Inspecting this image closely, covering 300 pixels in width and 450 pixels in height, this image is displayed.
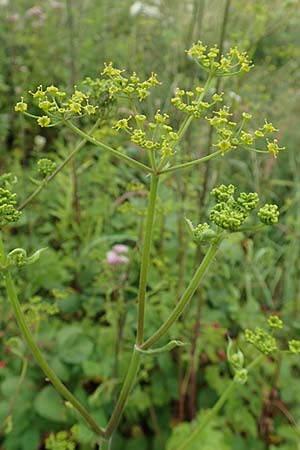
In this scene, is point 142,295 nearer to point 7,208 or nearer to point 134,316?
point 7,208

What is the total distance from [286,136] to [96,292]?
10.2 feet

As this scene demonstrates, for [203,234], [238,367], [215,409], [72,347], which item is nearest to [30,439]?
[72,347]

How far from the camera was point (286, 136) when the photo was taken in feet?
16.5

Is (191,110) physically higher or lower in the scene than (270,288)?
higher

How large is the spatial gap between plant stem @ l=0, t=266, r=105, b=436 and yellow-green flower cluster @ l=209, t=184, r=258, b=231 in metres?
0.49

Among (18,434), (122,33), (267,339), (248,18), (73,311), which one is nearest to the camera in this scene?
(267,339)

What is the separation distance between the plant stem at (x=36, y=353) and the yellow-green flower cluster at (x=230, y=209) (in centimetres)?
49

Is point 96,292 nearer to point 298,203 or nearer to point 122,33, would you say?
point 298,203

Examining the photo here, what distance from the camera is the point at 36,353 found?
1.30 meters

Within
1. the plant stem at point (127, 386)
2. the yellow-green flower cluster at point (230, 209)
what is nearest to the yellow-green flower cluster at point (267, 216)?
the yellow-green flower cluster at point (230, 209)

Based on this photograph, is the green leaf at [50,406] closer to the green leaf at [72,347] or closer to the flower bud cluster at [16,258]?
the green leaf at [72,347]

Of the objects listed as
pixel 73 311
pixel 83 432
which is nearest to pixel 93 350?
pixel 73 311

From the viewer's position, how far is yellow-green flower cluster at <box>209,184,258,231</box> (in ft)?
3.63

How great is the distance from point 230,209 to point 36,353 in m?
0.62
